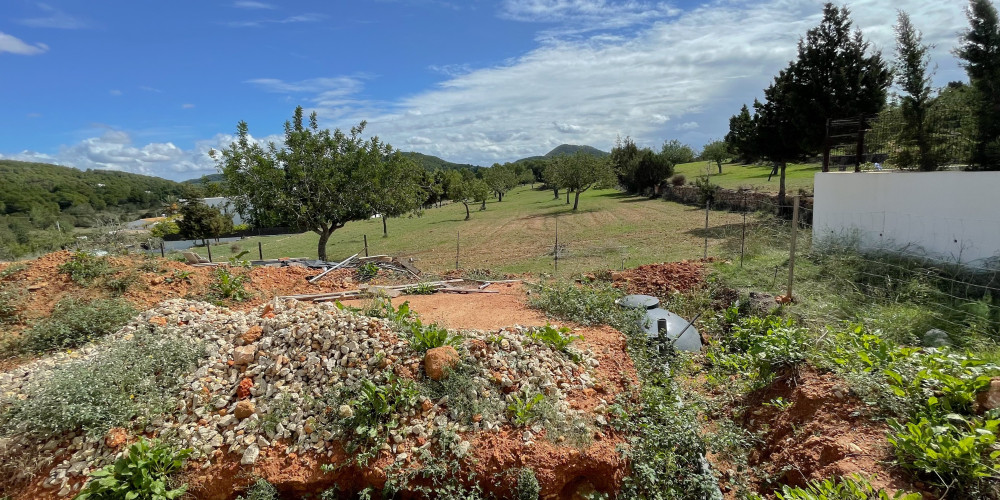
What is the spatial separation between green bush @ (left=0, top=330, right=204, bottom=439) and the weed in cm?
129

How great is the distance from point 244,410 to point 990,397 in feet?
20.0

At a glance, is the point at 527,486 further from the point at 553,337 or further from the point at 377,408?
the point at 553,337

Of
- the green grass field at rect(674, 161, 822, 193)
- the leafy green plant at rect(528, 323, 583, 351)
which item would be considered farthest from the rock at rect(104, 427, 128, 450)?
the green grass field at rect(674, 161, 822, 193)


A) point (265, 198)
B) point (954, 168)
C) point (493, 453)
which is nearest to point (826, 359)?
point (493, 453)

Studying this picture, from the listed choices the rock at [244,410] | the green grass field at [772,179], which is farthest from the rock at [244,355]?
the green grass field at [772,179]

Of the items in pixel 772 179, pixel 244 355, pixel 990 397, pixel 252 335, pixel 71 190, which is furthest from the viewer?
pixel 71 190

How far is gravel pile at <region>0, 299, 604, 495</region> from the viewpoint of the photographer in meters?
4.09

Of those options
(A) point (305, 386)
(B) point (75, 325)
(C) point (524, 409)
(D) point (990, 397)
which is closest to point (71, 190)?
(B) point (75, 325)

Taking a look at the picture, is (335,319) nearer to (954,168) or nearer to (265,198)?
(265,198)

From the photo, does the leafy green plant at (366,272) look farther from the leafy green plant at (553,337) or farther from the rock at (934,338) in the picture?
the rock at (934,338)

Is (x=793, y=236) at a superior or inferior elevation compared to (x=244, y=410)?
superior

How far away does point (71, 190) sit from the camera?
54.2 metres

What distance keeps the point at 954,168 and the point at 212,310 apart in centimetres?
1463

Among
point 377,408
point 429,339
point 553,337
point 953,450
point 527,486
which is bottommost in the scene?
point 527,486
